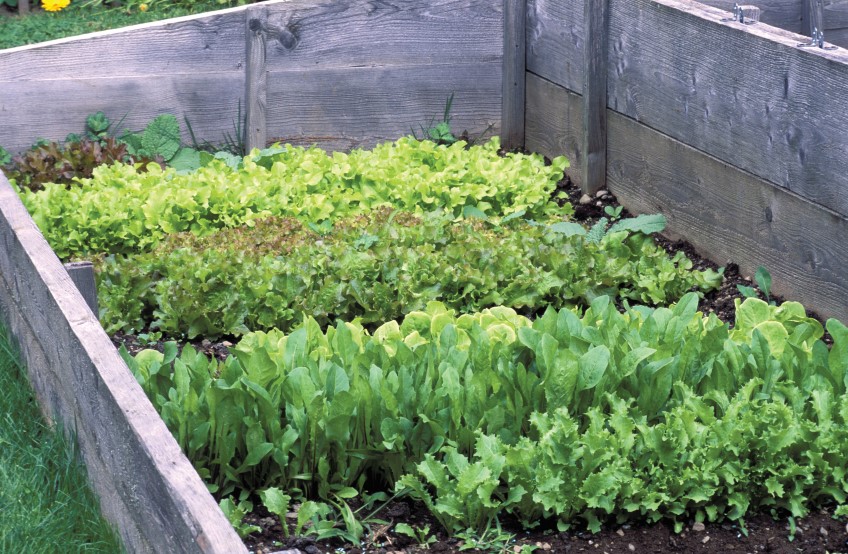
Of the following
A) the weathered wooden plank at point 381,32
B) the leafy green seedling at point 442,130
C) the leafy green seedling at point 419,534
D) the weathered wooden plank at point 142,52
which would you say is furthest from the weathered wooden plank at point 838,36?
the leafy green seedling at point 419,534

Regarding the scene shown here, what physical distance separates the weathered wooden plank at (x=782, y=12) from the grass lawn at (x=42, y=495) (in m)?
4.72

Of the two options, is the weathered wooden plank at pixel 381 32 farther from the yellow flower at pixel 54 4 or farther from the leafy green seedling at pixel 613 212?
the yellow flower at pixel 54 4

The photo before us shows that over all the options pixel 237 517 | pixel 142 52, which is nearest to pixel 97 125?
pixel 142 52

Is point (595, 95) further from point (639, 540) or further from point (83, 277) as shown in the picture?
point (639, 540)

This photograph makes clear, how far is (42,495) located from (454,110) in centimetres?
427

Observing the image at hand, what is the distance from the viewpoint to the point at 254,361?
9.77 feet

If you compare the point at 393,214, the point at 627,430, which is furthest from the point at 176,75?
the point at 627,430

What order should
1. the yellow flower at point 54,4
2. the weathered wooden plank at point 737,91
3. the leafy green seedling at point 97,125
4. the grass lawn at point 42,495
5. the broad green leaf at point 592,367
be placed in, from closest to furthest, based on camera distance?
the grass lawn at point 42,495, the broad green leaf at point 592,367, the weathered wooden plank at point 737,91, the leafy green seedling at point 97,125, the yellow flower at point 54,4

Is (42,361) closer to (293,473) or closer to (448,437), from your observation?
(293,473)

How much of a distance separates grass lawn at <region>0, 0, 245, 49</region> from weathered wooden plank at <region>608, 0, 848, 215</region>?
4.40 meters

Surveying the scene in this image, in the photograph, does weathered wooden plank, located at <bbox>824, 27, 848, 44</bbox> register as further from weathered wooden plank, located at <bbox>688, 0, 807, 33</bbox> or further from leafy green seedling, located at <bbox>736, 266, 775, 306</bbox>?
leafy green seedling, located at <bbox>736, 266, 775, 306</bbox>

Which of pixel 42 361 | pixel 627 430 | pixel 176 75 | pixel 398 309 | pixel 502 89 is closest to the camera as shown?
pixel 627 430

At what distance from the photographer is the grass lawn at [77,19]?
8125 mm

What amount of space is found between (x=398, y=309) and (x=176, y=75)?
2.74m
